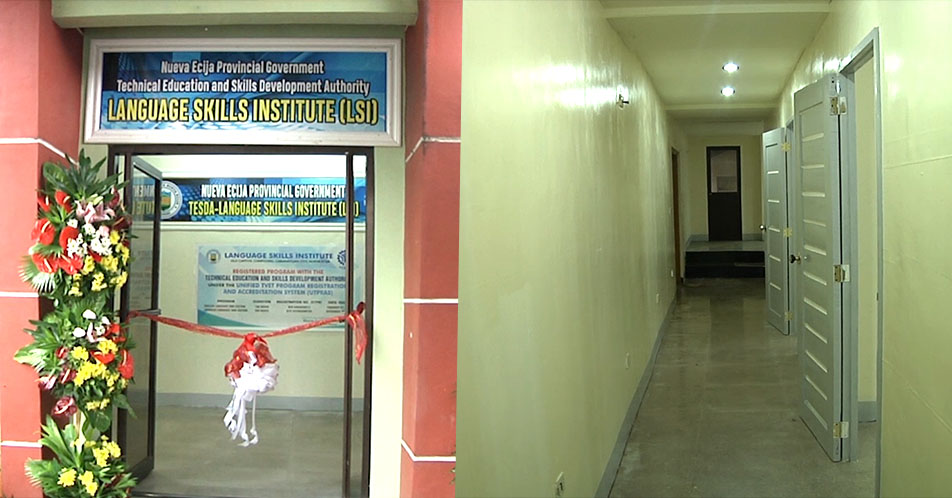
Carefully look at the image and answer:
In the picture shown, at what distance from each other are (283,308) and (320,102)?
1087 millimetres

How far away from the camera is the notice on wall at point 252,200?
2.95m

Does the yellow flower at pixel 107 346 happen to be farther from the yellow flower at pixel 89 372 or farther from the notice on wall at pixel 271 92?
the notice on wall at pixel 271 92

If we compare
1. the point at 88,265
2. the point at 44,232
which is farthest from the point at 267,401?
the point at 44,232

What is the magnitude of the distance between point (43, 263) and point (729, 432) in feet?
13.4

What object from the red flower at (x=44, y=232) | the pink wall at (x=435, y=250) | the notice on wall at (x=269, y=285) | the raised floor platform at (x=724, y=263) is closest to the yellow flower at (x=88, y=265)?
the red flower at (x=44, y=232)

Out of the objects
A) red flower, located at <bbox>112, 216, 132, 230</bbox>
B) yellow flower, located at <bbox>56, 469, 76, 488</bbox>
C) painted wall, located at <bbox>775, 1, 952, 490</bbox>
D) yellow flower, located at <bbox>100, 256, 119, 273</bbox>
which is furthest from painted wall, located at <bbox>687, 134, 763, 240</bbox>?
yellow flower, located at <bbox>56, 469, 76, 488</bbox>

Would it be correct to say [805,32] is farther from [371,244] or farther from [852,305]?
[371,244]

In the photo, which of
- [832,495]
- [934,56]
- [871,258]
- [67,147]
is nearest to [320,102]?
[67,147]

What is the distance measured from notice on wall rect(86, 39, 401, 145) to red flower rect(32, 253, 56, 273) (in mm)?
423

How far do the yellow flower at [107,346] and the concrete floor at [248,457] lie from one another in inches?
25.5

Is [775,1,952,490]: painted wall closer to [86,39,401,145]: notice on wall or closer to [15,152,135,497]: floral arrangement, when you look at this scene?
[86,39,401,145]: notice on wall

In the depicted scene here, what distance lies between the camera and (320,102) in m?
2.47

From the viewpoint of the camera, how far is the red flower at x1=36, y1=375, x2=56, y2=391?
2.44 m

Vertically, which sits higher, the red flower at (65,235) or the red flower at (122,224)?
the red flower at (122,224)
